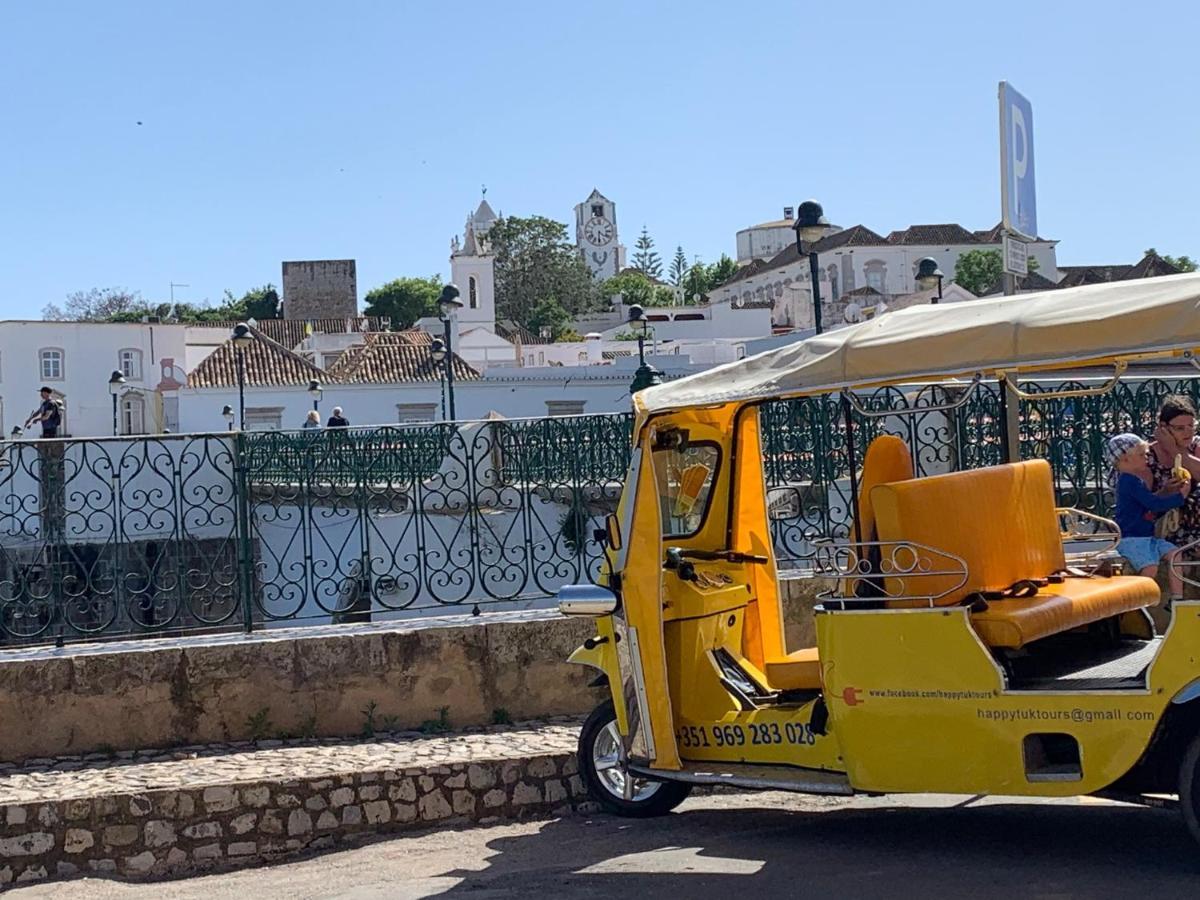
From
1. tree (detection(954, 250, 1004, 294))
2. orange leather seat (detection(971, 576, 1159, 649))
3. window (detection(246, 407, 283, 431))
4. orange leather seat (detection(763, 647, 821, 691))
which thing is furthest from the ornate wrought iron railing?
tree (detection(954, 250, 1004, 294))

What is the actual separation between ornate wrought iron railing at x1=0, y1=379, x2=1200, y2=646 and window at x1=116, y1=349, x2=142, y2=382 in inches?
2359

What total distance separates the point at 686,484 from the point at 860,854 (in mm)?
2089

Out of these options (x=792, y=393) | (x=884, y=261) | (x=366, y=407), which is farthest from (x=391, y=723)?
(x=884, y=261)

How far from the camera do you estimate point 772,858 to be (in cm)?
668

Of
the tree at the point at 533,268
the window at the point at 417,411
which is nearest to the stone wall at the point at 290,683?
the window at the point at 417,411

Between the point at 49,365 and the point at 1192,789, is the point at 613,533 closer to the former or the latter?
the point at 1192,789

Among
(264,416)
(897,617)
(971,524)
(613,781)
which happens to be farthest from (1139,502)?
(264,416)

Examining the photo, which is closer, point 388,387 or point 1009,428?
point 1009,428

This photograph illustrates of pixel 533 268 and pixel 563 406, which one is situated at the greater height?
pixel 533 268

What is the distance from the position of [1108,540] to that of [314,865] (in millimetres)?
4618

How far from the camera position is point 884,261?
97.0 metres

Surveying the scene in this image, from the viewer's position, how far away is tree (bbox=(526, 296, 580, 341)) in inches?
3991

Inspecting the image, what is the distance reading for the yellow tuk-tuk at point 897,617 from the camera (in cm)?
589

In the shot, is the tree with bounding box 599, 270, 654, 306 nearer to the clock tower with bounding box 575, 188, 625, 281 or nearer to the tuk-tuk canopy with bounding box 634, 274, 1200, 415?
the clock tower with bounding box 575, 188, 625, 281
